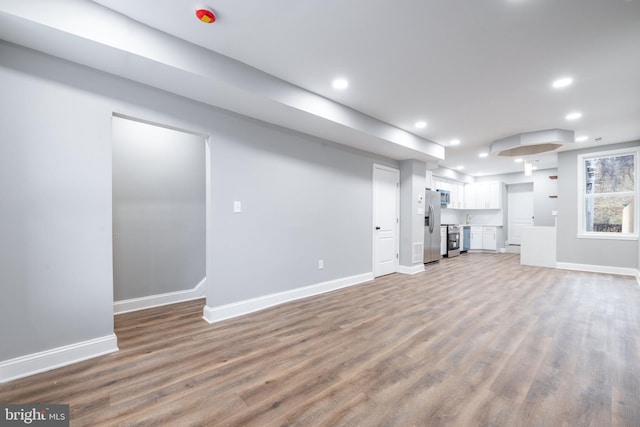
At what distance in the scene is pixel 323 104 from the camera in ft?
10.8

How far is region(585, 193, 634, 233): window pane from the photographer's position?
5.30m

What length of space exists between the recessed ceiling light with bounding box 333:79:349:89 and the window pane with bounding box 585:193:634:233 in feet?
20.3

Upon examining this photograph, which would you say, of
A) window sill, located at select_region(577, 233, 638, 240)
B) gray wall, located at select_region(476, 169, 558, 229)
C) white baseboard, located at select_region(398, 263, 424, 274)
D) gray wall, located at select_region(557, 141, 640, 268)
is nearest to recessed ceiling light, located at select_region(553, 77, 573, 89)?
white baseboard, located at select_region(398, 263, 424, 274)

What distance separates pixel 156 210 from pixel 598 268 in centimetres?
828

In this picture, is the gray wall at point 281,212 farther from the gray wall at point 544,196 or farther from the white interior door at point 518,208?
the white interior door at point 518,208

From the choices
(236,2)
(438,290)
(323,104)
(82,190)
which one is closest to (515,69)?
(323,104)

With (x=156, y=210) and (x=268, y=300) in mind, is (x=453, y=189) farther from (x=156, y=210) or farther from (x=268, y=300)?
(x=156, y=210)

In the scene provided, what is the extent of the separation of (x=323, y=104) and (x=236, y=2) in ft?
5.10

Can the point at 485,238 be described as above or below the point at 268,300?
above

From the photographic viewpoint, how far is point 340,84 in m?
2.99

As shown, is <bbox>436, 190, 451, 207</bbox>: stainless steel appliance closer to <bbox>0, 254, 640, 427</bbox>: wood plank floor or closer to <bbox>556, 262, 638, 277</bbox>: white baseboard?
<bbox>556, 262, 638, 277</bbox>: white baseboard

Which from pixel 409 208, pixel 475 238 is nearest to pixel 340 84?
pixel 409 208

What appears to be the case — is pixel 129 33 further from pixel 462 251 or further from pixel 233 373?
pixel 462 251

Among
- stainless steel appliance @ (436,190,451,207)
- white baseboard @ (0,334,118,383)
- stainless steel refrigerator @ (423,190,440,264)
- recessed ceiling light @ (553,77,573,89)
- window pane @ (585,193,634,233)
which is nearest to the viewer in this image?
white baseboard @ (0,334,118,383)
